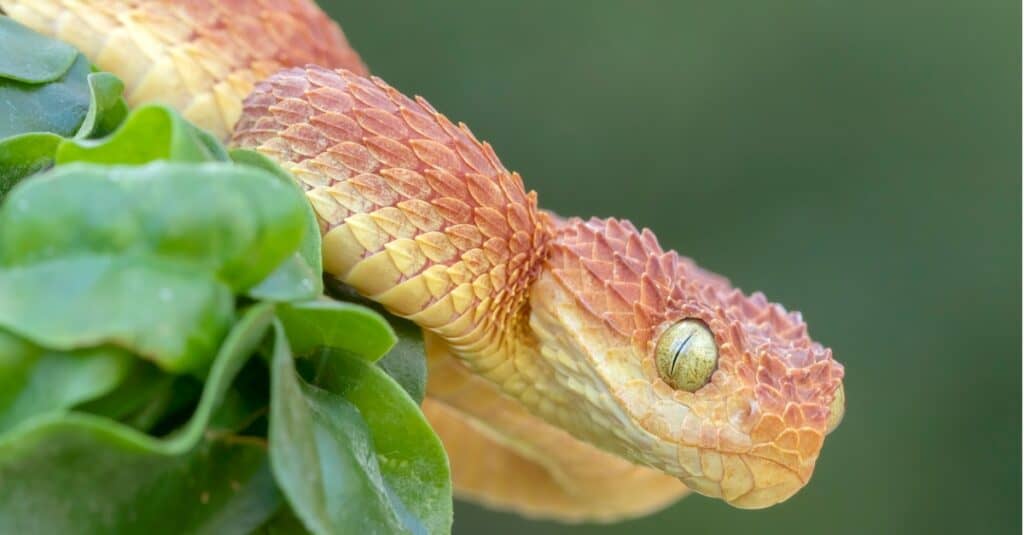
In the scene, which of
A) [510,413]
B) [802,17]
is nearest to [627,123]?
[802,17]

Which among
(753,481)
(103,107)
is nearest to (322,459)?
(103,107)

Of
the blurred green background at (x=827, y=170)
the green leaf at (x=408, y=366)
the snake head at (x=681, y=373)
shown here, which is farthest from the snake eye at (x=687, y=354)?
the blurred green background at (x=827, y=170)

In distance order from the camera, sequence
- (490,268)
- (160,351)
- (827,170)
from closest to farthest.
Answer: (160,351), (490,268), (827,170)

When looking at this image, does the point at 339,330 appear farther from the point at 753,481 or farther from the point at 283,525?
→ the point at 753,481

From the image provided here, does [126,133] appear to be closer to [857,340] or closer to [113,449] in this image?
[113,449]

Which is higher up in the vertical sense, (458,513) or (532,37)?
(532,37)

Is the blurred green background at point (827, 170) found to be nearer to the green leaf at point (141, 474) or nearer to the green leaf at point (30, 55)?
the green leaf at point (30, 55)

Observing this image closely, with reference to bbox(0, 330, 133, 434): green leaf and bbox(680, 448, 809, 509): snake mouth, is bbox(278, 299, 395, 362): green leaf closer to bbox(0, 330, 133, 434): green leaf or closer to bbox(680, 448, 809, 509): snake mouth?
bbox(0, 330, 133, 434): green leaf
